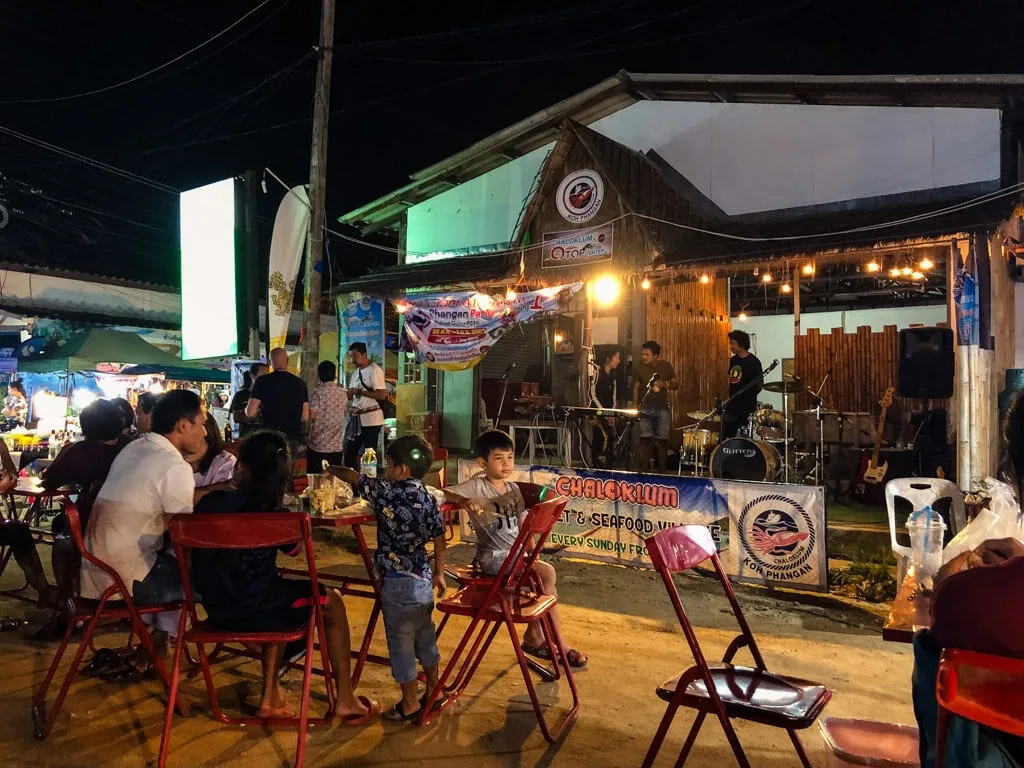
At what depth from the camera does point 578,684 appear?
4137 mm

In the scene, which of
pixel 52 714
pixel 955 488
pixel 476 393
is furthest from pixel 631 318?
pixel 52 714

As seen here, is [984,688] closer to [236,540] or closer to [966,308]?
[236,540]

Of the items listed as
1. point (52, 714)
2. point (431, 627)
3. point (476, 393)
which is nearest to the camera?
point (52, 714)

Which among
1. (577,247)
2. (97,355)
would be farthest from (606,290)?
(97,355)

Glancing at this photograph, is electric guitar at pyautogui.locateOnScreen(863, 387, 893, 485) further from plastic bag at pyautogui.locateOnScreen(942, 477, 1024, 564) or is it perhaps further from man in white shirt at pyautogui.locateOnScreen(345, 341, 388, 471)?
plastic bag at pyautogui.locateOnScreen(942, 477, 1024, 564)

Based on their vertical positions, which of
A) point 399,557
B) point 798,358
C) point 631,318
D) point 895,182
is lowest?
point 399,557

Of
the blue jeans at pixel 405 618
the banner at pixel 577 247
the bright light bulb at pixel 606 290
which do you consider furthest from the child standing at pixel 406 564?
the banner at pixel 577 247

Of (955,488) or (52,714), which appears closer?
(52,714)

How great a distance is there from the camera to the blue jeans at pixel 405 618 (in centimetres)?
353

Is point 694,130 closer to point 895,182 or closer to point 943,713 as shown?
A: point 895,182

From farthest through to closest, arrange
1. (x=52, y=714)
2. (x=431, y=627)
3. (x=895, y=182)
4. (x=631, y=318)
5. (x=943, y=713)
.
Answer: (x=631, y=318) → (x=895, y=182) → (x=431, y=627) → (x=52, y=714) → (x=943, y=713)

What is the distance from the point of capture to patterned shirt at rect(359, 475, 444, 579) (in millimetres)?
3596

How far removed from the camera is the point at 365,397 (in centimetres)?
878

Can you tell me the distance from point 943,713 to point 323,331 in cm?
2034
